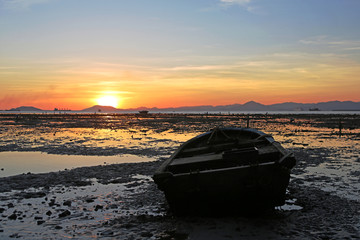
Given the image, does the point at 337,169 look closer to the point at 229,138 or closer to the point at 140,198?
the point at 229,138

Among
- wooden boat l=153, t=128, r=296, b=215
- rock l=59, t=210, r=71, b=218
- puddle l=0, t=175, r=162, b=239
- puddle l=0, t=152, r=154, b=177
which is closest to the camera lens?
puddle l=0, t=175, r=162, b=239

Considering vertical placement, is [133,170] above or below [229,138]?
below

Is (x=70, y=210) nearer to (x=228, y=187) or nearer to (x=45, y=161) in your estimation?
(x=228, y=187)

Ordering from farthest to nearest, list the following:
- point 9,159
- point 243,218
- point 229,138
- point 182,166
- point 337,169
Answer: point 9,159, point 337,169, point 229,138, point 182,166, point 243,218

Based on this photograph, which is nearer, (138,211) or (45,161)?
(138,211)

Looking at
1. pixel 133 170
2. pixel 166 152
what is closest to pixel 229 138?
pixel 133 170

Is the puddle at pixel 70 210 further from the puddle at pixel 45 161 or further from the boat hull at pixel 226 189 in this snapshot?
the puddle at pixel 45 161

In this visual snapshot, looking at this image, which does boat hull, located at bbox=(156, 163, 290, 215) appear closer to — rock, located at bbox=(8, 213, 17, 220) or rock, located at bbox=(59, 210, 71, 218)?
rock, located at bbox=(59, 210, 71, 218)

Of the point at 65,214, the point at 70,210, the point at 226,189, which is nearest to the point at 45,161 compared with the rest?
the point at 70,210

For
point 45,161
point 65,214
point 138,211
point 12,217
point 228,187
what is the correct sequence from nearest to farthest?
point 228,187 < point 12,217 < point 65,214 < point 138,211 < point 45,161

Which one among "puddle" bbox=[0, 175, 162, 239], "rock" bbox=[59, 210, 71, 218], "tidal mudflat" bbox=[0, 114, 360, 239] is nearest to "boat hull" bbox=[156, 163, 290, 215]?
"tidal mudflat" bbox=[0, 114, 360, 239]

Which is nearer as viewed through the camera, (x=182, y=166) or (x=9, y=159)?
(x=182, y=166)

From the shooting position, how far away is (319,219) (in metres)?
7.51

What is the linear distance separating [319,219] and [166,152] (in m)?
12.9
